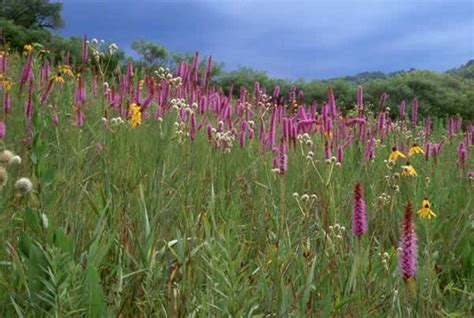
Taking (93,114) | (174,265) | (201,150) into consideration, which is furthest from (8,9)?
(174,265)

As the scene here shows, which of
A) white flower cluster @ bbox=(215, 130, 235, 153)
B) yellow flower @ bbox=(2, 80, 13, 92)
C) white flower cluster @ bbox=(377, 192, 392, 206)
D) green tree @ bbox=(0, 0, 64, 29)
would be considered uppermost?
green tree @ bbox=(0, 0, 64, 29)

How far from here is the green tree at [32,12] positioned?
2680 cm

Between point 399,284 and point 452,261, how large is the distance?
4.33 feet

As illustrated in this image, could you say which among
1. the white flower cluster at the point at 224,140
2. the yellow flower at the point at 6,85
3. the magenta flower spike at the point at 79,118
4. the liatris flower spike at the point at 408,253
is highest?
the yellow flower at the point at 6,85

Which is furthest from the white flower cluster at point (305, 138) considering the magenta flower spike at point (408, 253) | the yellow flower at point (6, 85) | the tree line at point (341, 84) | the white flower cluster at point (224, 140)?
the tree line at point (341, 84)

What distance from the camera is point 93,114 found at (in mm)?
5375

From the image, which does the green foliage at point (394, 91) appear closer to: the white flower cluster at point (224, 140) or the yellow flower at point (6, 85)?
the yellow flower at point (6, 85)

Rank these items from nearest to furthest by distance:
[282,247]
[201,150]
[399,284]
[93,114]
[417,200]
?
[399,284], [282,247], [417,200], [201,150], [93,114]

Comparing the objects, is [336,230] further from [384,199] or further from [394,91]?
[394,91]

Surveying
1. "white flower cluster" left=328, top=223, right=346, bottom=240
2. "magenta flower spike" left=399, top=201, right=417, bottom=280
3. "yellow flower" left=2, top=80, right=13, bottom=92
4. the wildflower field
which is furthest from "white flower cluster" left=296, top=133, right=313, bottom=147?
"yellow flower" left=2, top=80, right=13, bottom=92

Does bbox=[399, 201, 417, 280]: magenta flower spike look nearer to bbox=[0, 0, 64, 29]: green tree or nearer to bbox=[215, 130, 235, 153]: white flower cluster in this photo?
bbox=[215, 130, 235, 153]: white flower cluster

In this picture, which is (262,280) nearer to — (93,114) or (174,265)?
(174,265)

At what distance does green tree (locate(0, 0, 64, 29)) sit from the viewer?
26.8 meters

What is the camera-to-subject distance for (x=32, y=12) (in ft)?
91.7
